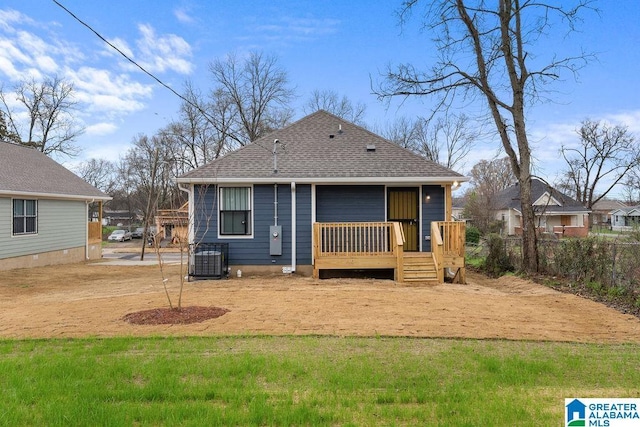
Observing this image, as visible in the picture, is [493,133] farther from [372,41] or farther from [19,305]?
[19,305]

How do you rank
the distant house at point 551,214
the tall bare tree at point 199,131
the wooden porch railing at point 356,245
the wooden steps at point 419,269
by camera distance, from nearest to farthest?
the wooden steps at point 419,269 < the wooden porch railing at point 356,245 < the distant house at point 551,214 < the tall bare tree at point 199,131

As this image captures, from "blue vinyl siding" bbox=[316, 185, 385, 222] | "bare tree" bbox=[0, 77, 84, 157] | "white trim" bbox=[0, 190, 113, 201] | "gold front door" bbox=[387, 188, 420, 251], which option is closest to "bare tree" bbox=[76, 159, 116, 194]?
"bare tree" bbox=[0, 77, 84, 157]

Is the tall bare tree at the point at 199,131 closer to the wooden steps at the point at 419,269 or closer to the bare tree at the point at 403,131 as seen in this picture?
the bare tree at the point at 403,131

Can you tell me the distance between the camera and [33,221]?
14.7 m

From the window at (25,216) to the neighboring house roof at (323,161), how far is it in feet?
25.2

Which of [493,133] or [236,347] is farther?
[493,133]

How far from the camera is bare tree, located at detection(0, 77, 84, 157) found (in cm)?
3139

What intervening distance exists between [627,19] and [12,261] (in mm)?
20615

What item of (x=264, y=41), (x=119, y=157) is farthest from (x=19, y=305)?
(x=119, y=157)

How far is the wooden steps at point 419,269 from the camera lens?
32.1 feet

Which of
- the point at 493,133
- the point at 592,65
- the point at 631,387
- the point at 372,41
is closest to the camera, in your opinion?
the point at 631,387

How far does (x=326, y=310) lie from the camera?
659 centimetres

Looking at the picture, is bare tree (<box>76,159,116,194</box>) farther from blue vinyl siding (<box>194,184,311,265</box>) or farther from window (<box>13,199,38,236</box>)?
blue vinyl siding (<box>194,184,311,265</box>)
